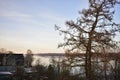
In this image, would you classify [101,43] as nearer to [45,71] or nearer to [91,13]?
[91,13]

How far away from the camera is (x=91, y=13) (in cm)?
1391

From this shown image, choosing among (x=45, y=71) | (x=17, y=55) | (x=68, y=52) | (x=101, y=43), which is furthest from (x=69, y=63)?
(x=17, y=55)

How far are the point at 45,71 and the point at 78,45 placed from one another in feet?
52.5

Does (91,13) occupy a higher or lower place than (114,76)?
higher

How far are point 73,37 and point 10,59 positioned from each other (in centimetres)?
5151

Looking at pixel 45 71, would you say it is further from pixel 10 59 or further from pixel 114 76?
pixel 10 59

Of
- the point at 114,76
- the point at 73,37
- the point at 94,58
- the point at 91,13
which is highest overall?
the point at 91,13

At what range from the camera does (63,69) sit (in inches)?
580

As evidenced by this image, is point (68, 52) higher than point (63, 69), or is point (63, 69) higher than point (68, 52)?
point (68, 52)

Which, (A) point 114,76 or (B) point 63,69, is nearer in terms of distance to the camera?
(B) point 63,69

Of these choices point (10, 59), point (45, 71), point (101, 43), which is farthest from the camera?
point (10, 59)

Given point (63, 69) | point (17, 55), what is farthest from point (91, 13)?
point (17, 55)

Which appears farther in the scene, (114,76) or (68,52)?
(114,76)

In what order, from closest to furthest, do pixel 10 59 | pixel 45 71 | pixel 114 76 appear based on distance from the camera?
pixel 114 76
pixel 45 71
pixel 10 59
